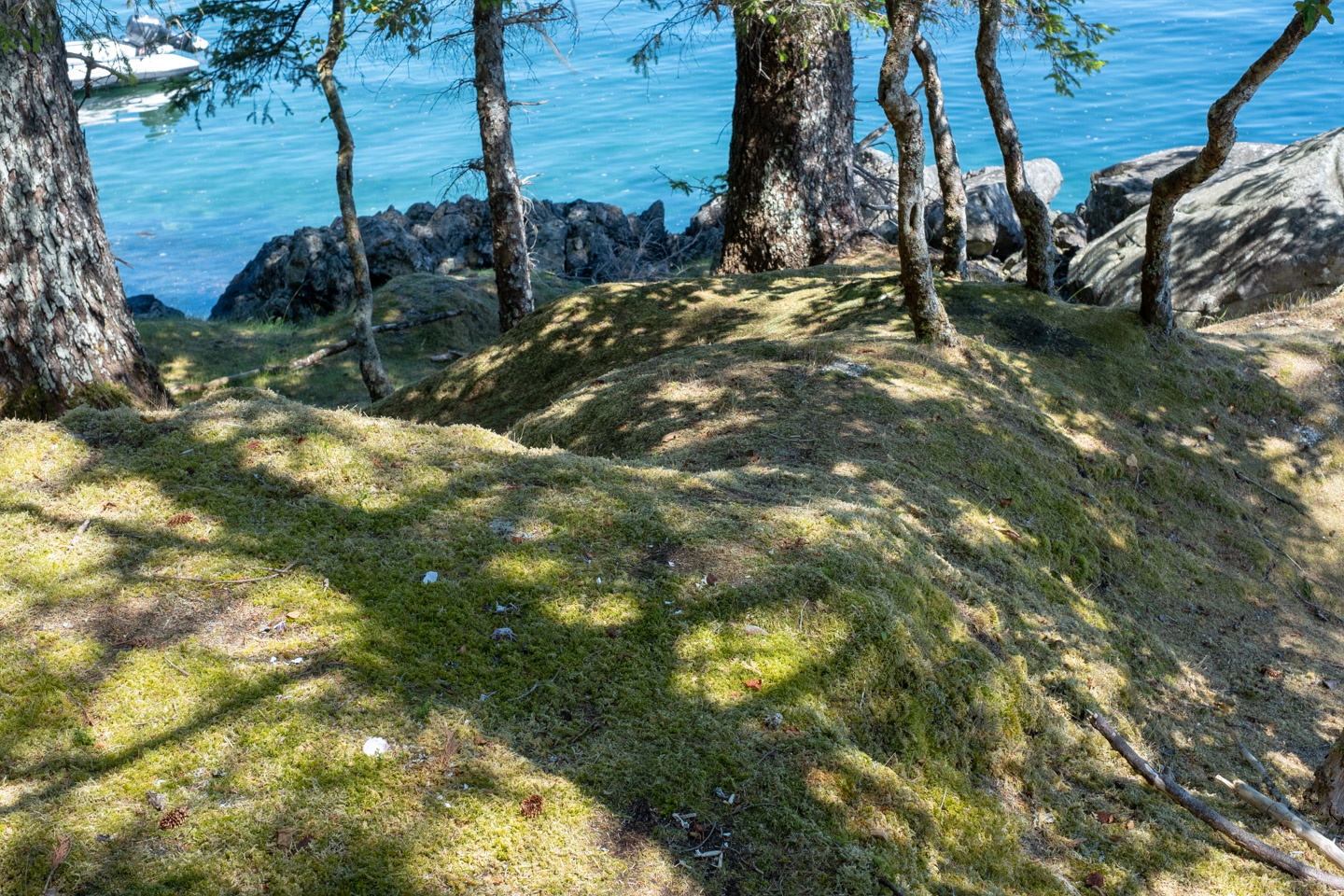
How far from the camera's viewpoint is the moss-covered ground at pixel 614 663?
274 centimetres

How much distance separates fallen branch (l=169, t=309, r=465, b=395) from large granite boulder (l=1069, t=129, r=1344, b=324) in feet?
35.0

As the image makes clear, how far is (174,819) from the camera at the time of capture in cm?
261

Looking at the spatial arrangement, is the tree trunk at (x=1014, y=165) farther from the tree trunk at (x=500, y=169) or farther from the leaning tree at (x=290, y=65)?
the leaning tree at (x=290, y=65)

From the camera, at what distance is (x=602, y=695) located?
3.33 meters

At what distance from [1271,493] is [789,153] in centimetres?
690

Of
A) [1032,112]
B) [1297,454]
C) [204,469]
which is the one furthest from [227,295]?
[1032,112]

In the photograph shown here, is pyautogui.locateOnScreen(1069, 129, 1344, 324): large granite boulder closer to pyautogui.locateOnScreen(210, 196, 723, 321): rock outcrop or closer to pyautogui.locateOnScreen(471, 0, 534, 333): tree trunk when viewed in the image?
pyautogui.locateOnScreen(471, 0, 534, 333): tree trunk

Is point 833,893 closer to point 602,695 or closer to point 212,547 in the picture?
point 602,695

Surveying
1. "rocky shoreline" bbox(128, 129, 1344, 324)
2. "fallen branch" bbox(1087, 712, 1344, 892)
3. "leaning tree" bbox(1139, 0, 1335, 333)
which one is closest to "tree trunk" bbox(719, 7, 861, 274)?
"rocky shoreline" bbox(128, 129, 1344, 324)

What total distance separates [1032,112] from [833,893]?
146 feet

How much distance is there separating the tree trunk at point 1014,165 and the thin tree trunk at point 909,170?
5.08ft

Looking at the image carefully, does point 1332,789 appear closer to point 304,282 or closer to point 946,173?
point 946,173

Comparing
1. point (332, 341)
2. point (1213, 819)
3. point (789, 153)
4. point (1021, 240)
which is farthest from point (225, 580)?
point (1021, 240)

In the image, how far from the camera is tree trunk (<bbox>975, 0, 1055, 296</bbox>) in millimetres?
8531
